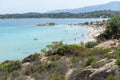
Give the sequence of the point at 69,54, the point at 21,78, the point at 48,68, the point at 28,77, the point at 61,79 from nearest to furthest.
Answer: the point at 61,79 → the point at 21,78 → the point at 28,77 → the point at 48,68 → the point at 69,54

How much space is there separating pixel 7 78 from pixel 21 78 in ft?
3.88

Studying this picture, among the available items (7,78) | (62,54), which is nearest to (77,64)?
(7,78)

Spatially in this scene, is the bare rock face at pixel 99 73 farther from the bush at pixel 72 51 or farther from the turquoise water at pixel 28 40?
the turquoise water at pixel 28 40

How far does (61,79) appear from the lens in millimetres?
13945

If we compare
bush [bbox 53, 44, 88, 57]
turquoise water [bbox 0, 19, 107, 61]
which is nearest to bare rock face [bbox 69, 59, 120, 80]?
bush [bbox 53, 44, 88, 57]

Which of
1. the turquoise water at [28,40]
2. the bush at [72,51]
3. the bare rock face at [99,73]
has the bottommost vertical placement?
the turquoise water at [28,40]

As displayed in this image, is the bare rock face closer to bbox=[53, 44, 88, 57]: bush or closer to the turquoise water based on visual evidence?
bbox=[53, 44, 88, 57]: bush

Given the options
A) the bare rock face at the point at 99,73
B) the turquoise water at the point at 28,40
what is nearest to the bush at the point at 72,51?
the bare rock face at the point at 99,73

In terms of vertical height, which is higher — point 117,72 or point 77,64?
point 117,72

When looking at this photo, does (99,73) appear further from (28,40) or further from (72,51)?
(28,40)

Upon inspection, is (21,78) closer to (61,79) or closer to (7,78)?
(7,78)

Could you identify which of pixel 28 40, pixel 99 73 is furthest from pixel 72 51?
pixel 28 40

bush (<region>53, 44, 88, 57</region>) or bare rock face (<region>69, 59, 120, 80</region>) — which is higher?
bare rock face (<region>69, 59, 120, 80</region>)

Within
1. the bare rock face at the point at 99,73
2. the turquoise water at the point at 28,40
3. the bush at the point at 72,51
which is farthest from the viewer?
the turquoise water at the point at 28,40
